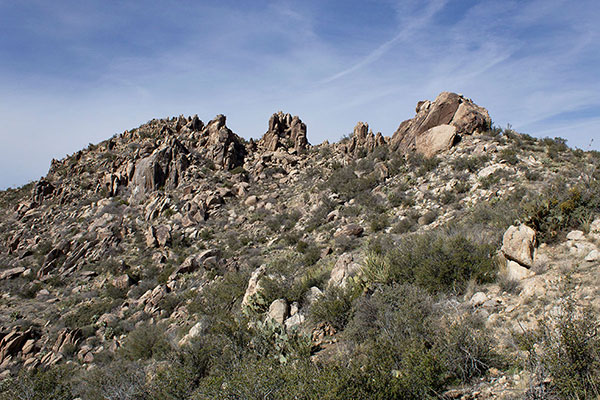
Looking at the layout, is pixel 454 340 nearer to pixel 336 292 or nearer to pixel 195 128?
pixel 336 292

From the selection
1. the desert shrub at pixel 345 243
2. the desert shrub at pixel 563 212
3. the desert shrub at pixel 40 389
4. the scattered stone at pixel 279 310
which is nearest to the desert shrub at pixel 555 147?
the desert shrub at pixel 563 212

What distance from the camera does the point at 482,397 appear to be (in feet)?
13.4

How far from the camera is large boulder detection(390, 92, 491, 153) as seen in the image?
19312 mm

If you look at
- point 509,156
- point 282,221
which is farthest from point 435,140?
point 282,221

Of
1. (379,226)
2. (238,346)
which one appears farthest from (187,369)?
(379,226)

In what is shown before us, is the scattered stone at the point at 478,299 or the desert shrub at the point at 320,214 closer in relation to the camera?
the scattered stone at the point at 478,299

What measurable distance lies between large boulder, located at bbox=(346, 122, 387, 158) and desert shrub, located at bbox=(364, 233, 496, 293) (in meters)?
16.7

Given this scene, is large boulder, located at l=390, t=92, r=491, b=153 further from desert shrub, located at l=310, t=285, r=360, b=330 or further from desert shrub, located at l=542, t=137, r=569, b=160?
desert shrub, located at l=310, t=285, r=360, b=330

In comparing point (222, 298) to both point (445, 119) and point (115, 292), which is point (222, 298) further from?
point (445, 119)

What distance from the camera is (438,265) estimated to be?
7.23 metres

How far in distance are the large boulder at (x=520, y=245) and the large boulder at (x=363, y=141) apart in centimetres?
1775

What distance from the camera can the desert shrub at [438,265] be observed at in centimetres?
691

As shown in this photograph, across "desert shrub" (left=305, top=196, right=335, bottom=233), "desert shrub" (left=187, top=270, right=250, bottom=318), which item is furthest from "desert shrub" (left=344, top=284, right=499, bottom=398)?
"desert shrub" (left=305, top=196, right=335, bottom=233)

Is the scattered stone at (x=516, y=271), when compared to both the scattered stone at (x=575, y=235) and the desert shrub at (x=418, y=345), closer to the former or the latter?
the scattered stone at (x=575, y=235)
